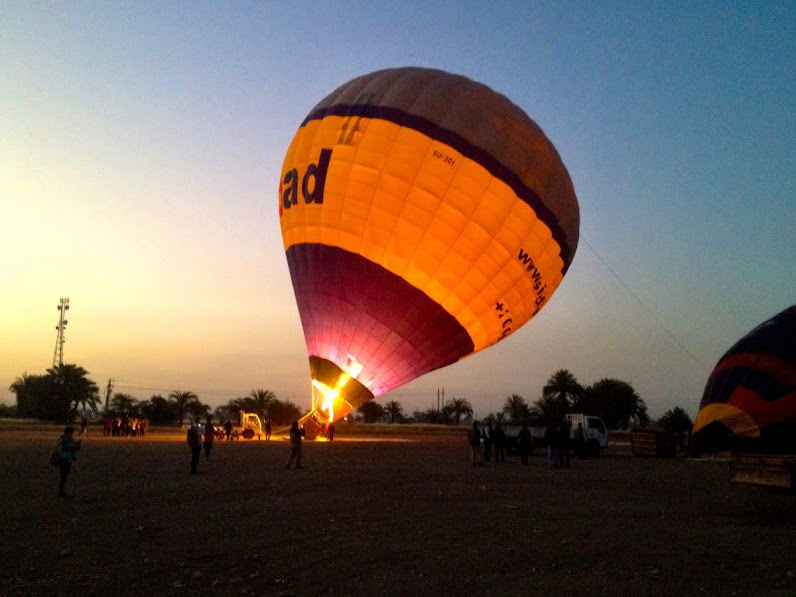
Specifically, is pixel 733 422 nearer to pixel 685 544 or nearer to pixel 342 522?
pixel 685 544

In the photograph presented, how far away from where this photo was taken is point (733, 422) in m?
11.9

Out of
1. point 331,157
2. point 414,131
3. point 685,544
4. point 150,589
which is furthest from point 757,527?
point 331,157

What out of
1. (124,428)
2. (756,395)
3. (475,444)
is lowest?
(124,428)

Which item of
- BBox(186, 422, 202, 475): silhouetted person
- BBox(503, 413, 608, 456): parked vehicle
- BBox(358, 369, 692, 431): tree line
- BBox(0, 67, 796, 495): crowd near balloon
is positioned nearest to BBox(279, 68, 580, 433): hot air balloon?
BBox(0, 67, 796, 495): crowd near balloon

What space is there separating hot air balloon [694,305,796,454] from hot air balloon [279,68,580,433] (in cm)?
588

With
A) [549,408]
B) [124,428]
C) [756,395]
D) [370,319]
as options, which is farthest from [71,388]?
[756,395]

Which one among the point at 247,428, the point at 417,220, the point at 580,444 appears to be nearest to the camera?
the point at 417,220

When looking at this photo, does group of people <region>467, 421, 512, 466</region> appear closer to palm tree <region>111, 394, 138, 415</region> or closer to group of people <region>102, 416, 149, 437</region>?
group of people <region>102, 416, 149, 437</region>

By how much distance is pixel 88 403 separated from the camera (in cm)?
6438

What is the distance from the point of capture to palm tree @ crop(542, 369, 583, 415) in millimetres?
63656

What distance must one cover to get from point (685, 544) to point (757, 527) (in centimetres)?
213

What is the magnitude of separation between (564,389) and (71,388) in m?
48.8

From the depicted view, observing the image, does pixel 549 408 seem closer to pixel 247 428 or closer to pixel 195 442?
pixel 247 428

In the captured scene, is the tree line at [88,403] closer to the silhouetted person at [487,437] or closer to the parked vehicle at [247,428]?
the parked vehicle at [247,428]
